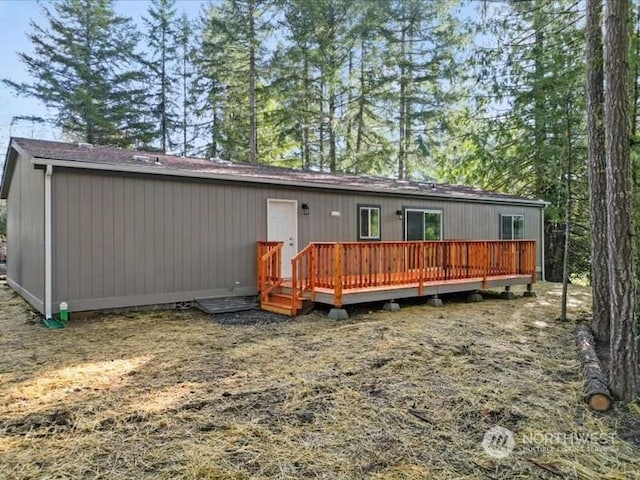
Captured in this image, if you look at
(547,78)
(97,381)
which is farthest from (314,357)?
(547,78)

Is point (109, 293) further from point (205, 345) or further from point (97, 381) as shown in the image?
point (97, 381)

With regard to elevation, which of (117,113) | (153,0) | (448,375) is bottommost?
(448,375)

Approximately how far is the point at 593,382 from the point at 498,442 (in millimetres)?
1425

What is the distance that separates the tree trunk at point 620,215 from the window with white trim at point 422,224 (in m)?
7.08

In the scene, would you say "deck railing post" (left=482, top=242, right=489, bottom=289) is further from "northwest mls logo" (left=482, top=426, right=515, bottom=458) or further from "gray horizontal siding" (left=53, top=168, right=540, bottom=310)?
"northwest mls logo" (left=482, top=426, right=515, bottom=458)

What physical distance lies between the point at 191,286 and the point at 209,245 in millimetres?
775

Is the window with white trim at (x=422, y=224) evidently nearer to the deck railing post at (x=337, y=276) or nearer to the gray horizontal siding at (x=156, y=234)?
the gray horizontal siding at (x=156, y=234)

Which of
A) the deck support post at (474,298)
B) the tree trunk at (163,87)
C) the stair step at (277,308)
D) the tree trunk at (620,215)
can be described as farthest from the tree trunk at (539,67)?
the tree trunk at (163,87)

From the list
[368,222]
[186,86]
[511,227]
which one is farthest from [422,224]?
[186,86]

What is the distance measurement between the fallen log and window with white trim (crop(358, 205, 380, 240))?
17.6 ft

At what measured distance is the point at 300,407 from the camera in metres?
3.34

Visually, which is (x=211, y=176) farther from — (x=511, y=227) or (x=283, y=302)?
(x=511, y=227)

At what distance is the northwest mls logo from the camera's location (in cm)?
268

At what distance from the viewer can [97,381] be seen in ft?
12.9
